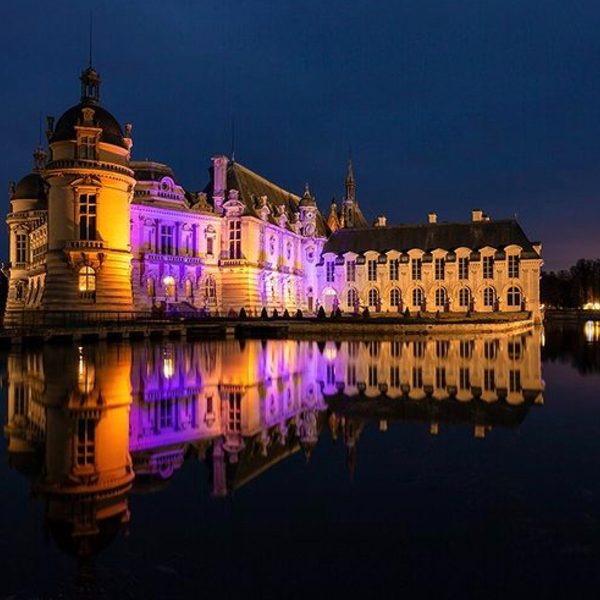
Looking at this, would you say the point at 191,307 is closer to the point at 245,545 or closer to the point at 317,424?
the point at 317,424

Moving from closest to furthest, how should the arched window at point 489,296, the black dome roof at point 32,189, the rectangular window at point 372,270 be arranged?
1. the black dome roof at point 32,189
2. the arched window at point 489,296
3. the rectangular window at point 372,270

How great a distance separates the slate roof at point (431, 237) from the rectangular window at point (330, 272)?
174cm

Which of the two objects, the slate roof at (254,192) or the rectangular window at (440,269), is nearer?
the slate roof at (254,192)

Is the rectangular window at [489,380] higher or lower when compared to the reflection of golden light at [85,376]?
lower

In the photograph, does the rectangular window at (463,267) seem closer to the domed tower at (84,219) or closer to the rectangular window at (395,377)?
the domed tower at (84,219)

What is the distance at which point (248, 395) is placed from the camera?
48.5ft

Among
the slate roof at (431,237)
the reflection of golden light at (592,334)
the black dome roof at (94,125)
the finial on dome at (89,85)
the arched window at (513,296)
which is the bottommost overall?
the reflection of golden light at (592,334)

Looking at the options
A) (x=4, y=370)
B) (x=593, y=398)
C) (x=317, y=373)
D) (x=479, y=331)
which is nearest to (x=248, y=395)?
(x=317, y=373)

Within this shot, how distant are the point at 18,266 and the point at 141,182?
1565 centimetres

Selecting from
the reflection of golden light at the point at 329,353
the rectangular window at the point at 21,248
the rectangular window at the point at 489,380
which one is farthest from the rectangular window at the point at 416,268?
the rectangular window at the point at 489,380

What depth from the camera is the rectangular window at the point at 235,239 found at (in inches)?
2226

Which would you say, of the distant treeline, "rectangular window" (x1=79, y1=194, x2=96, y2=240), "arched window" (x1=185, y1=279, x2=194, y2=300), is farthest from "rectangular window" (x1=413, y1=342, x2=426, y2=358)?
the distant treeline

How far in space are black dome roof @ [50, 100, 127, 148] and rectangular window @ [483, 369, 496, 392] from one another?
33846 mm

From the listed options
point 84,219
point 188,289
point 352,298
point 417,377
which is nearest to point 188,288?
point 188,289
